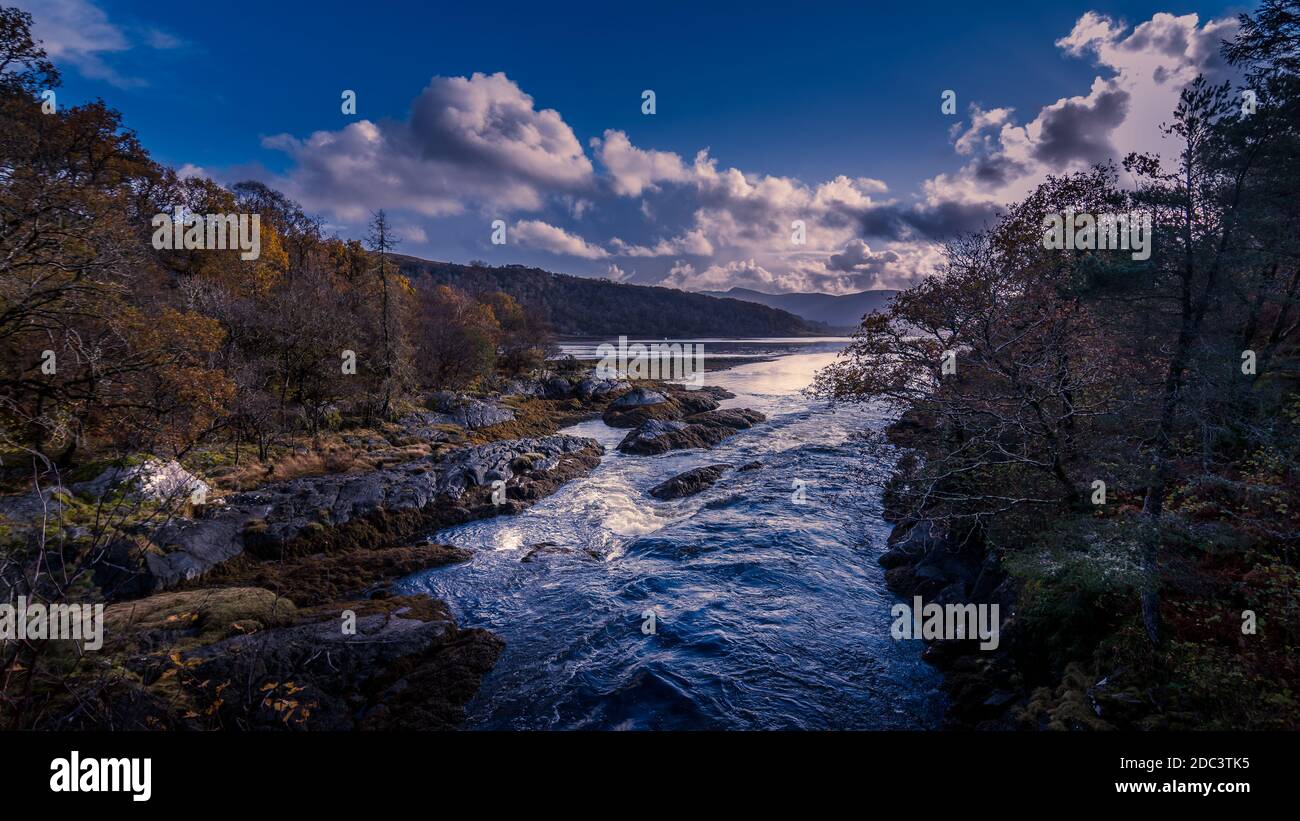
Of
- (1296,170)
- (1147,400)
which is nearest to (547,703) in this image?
(1147,400)

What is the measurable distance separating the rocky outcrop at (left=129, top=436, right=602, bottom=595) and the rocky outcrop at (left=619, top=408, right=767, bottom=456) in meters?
6.29

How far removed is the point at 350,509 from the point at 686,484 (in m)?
14.2

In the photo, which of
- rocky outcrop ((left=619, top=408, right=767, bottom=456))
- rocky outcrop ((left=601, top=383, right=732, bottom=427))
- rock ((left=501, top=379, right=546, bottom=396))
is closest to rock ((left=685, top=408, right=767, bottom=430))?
rocky outcrop ((left=619, top=408, right=767, bottom=456))

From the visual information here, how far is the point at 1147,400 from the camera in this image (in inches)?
332

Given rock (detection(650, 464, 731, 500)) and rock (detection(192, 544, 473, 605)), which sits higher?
rock (detection(650, 464, 731, 500))

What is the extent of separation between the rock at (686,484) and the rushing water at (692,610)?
24.8 inches

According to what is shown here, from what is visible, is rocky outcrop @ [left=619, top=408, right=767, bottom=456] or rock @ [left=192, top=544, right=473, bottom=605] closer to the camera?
rock @ [left=192, top=544, right=473, bottom=605]

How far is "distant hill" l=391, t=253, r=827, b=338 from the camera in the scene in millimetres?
165000

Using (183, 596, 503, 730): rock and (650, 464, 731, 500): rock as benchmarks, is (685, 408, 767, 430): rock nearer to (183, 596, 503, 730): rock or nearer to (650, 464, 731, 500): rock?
(650, 464, 731, 500): rock

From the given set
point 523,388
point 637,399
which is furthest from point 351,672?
point 523,388

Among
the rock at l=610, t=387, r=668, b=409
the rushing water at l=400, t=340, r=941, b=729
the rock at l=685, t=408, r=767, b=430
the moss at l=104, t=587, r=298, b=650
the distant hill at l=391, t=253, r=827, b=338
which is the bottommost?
the rushing water at l=400, t=340, r=941, b=729

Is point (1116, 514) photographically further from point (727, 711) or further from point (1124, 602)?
point (727, 711)

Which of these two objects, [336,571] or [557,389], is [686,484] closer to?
[336,571]
